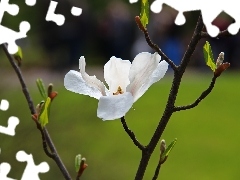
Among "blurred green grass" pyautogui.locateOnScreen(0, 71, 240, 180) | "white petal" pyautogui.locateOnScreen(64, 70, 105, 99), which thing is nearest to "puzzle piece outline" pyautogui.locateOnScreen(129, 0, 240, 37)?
"white petal" pyautogui.locateOnScreen(64, 70, 105, 99)

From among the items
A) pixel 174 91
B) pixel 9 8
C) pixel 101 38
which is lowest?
pixel 174 91

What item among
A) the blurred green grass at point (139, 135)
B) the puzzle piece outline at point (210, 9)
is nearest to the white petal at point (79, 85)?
the puzzle piece outline at point (210, 9)

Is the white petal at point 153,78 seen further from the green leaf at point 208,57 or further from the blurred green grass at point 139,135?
the blurred green grass at point 139,135

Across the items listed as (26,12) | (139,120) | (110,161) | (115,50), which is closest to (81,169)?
(110,161)

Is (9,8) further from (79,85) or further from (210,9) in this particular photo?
(210,9)

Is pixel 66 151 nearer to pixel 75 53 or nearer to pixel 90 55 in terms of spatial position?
pixel 75 53

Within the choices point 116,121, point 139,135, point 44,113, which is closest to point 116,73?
point 44,113

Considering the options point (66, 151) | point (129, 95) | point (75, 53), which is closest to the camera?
point (129, 95)

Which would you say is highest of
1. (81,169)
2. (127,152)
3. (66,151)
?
(81,169)
